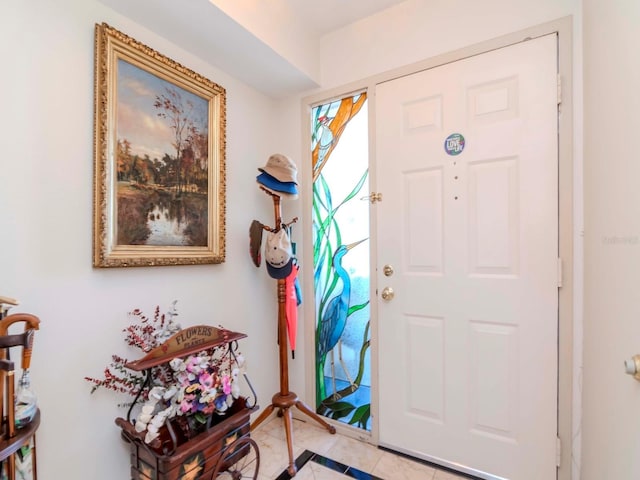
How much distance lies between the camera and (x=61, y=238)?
1178 mm

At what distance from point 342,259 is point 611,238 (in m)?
1.27

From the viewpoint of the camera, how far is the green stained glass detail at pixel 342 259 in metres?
1.89

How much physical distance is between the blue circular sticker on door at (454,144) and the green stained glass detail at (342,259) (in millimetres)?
462

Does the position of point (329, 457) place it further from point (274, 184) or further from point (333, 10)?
point (333, 10)

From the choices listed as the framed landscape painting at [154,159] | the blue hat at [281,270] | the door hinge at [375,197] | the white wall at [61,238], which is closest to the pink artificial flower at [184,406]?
the white wall at [61,238]

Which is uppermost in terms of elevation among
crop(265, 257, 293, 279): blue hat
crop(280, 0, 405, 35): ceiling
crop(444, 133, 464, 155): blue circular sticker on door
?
crop(280, 0, 405, 35): ceiling

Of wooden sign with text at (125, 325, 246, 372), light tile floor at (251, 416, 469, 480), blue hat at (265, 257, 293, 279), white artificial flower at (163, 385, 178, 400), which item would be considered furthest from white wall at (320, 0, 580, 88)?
light tile floor at (251, 416, 469, 480)

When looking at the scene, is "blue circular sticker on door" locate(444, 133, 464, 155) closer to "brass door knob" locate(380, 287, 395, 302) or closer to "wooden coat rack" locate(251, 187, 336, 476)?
"brass door knob" locate(380, 287, 395, 302)

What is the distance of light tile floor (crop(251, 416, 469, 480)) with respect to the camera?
158 centimetres

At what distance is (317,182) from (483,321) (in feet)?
4.08

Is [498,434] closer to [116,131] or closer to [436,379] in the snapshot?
[436,379]

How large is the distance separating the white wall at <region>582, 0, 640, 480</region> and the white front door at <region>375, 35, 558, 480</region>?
0.57 feet

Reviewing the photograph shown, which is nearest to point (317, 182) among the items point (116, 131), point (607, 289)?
point (116, 131)

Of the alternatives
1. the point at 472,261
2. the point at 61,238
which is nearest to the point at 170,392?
the point at 61,238
